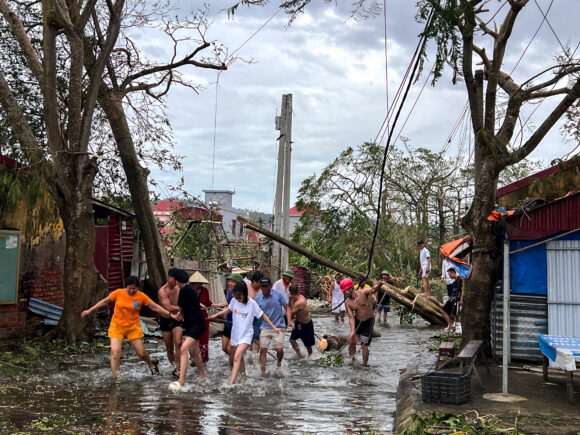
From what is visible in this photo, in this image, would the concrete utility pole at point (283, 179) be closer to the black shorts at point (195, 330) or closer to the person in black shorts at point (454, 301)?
the person in black shorts at point (454, 301)

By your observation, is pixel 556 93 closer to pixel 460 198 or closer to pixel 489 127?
pixel 489 127

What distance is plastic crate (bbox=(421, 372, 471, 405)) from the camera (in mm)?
7828

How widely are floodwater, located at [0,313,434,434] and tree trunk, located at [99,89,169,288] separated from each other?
484 cm

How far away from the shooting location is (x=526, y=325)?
1070 cm

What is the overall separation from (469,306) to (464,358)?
79.4 inches

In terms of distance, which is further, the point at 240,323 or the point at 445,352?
the point at 445,352

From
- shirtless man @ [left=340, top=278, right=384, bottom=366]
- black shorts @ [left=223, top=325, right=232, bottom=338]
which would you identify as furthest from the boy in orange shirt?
shirtless man @ [left=340, top=278, right=384, bottom=366]

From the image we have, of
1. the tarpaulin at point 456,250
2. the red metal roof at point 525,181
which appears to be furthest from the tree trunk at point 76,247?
the red metal roof at point 525,181

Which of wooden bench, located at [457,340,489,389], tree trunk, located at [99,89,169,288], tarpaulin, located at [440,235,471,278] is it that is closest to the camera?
wooden bench, located at [457,340,489,389]

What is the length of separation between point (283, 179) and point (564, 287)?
Result: 11.4 m

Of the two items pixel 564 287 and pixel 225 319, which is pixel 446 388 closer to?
pixel 564 287

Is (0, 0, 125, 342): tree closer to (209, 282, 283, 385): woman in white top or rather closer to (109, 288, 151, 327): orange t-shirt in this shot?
(109, 288, 151, 327): orange t-shirt

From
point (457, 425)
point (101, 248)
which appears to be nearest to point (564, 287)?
point (457, 425)

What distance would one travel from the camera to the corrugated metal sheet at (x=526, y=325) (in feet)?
34.8
